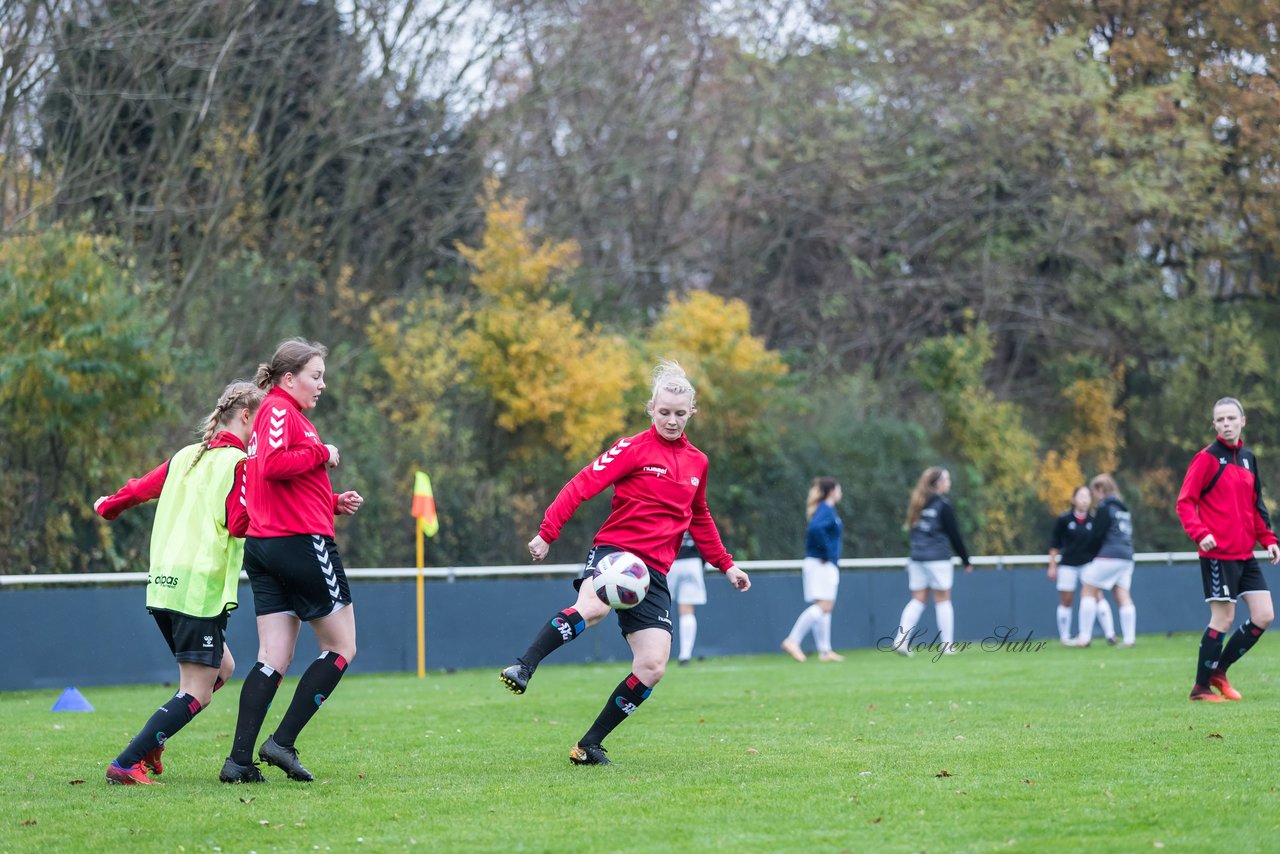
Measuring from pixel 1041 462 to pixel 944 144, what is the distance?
20.9 feet

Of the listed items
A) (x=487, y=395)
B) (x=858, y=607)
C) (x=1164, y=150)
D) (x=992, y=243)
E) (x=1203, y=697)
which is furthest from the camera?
(x=992, y=243)

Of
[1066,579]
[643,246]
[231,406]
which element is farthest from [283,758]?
[643,246]

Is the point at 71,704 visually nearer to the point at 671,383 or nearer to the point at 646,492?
the point at 646,492

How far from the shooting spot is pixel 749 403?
25.4m

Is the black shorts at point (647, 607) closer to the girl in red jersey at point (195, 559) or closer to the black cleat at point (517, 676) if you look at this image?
the black cleat at point (517, 676)

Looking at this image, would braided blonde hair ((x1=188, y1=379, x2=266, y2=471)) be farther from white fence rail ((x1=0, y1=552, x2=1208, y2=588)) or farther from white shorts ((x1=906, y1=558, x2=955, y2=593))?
Result: white shorts ((x1=906, y1=558, x2=955, y2=593))

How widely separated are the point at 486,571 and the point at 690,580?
7.52 ft

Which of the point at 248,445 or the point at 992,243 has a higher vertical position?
the point at 992,243

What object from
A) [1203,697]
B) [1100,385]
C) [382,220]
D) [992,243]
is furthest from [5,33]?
[1100,385]

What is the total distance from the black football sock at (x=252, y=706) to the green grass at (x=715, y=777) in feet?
0.65

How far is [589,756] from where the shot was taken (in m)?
7.85

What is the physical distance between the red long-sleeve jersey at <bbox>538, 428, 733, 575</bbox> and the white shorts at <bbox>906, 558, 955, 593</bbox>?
10.7m

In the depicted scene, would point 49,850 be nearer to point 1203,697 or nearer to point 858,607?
point 1203,697

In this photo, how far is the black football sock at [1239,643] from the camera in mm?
10445
